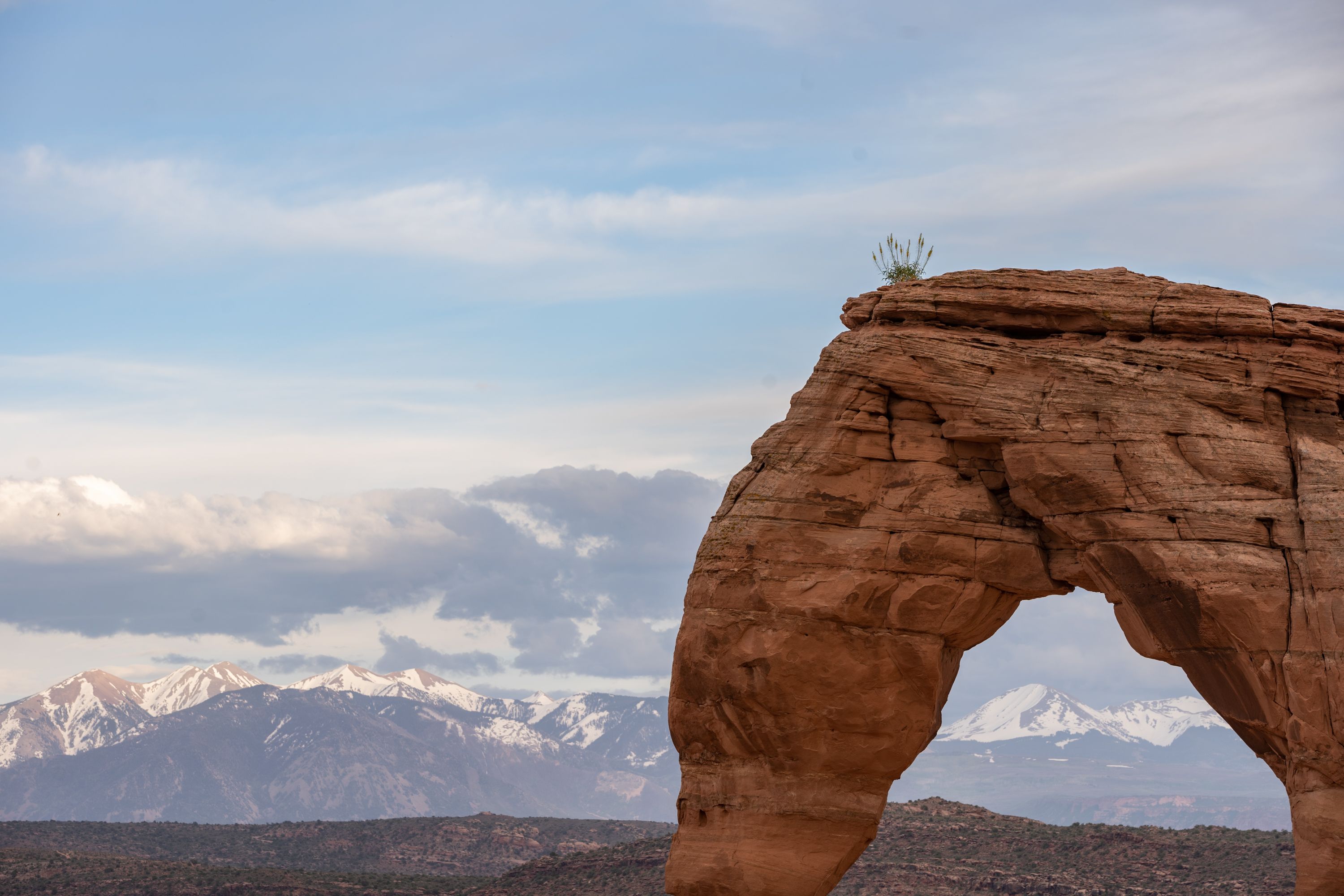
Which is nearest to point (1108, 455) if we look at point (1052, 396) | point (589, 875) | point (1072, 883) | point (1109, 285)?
point (1052, 396)

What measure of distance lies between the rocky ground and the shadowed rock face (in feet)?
95.8

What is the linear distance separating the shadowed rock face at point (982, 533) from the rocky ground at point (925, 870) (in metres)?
29.2

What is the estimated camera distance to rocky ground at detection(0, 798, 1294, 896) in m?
56.8

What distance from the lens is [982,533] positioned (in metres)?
29.5

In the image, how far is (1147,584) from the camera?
28.0 metres

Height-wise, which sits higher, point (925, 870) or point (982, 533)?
point (982, 533)

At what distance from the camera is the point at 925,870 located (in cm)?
5959

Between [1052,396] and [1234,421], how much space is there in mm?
3430

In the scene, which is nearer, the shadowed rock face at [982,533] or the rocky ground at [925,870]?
the shadowed rock face at [982,533]

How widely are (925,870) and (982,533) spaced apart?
3409cm

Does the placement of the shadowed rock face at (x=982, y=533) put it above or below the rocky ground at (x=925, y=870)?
above

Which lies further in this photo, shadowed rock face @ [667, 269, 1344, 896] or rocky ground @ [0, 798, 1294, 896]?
rocky ground @ [0, 798, 1294, 896]

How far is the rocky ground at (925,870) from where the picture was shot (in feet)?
186

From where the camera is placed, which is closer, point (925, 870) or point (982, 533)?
point (982, 533)
